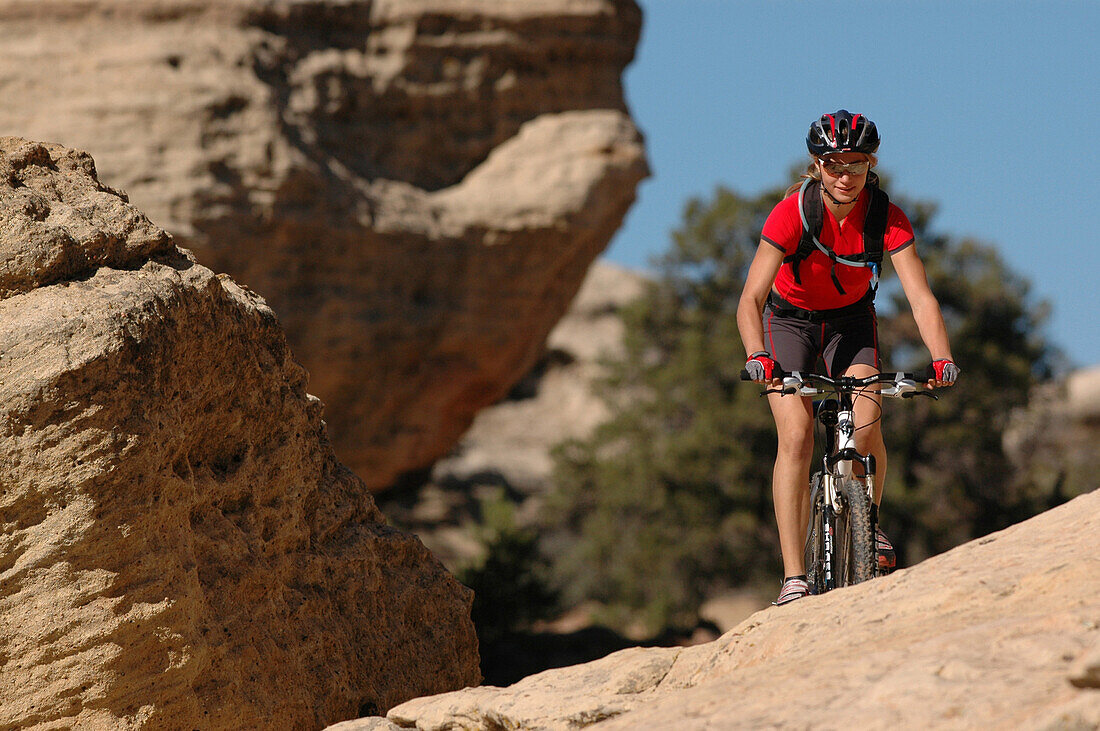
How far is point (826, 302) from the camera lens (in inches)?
198

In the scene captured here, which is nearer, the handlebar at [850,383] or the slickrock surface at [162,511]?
the slickrock surface at [162,511]

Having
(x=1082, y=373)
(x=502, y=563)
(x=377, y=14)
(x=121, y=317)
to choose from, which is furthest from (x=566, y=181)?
(x=1082, y=373)

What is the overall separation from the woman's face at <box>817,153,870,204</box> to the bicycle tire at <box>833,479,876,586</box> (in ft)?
3.59

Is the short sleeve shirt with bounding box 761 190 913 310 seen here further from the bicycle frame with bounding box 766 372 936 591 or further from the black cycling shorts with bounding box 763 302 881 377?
the bicycle frame with bounding box 766 372 936 591

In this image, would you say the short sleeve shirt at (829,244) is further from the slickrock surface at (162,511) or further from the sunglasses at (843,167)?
the slickrock surface at (162,511)

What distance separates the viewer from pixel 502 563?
15.4 meters

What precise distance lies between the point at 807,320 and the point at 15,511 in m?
3.03

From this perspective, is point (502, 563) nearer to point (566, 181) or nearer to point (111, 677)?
point (566, 181)

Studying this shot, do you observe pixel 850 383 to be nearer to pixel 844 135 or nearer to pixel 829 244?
pixel 829 244

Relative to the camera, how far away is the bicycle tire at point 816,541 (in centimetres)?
480

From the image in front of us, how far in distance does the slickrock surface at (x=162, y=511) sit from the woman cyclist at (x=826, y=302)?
168cm

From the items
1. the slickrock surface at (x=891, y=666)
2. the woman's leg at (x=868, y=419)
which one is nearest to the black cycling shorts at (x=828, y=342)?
the woman's leg at (x=868, y=419)

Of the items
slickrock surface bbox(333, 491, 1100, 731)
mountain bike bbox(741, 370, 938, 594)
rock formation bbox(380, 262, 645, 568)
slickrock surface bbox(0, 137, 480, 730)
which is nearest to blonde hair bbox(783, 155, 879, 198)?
mountain bike bbox(741, 370, 938, 594)

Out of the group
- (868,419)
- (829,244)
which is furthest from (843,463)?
(829,244)
